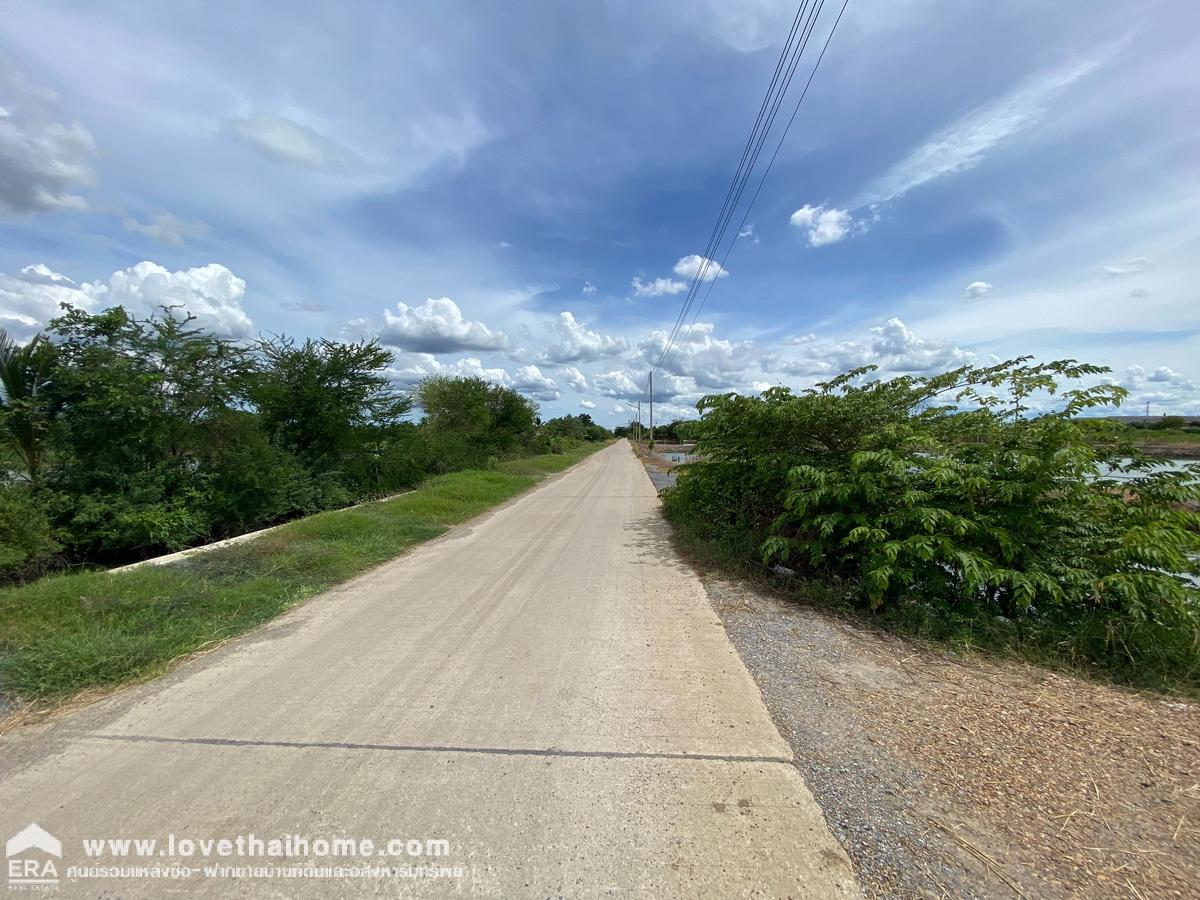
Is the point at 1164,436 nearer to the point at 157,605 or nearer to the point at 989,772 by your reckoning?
the point at 989,772

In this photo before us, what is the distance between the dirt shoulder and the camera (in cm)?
189

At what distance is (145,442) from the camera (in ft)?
28.4

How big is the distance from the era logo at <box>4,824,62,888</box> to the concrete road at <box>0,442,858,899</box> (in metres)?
0.01

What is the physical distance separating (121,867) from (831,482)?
5.26 meters

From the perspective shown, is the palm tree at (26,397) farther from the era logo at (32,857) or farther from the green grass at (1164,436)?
the green grass at (1164,436)

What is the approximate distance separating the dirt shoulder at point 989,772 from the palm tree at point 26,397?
10.9m

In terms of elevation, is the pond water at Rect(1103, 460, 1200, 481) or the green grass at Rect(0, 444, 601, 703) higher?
the pond water at Rect(1103, 460, 1200, 481)

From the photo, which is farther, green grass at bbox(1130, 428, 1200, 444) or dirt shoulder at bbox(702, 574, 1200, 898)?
green grass at bbox(1130, 428, 1200, 444)

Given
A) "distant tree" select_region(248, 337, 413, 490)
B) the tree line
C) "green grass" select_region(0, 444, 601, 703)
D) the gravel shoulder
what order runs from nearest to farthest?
1. the gravel shoulder
2. "green grass" select_region(0, 444, 601, 703)
3. the tree line
4. "distant tree" select_region(248, 337, 413, 490)

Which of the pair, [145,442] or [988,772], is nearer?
[988,772]

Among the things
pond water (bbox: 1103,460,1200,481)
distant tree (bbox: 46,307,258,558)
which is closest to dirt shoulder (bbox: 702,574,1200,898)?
pond water (bbox: 1103,460,1200,481)

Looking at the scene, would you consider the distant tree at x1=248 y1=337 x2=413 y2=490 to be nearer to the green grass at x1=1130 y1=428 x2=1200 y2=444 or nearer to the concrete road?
the concrete road

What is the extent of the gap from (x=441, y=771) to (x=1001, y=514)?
4508 mm

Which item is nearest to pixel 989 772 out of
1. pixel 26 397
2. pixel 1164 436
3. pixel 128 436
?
pixel 128 436
